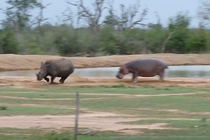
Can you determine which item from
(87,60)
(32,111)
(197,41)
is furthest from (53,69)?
(197,41)

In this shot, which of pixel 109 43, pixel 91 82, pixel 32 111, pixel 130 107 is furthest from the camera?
pixel 109 43

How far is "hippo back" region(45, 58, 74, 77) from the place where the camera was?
2611cm

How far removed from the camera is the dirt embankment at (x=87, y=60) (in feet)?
133

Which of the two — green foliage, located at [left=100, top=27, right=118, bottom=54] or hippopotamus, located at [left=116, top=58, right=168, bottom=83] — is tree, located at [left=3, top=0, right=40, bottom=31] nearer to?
green foliage, located at [left=100, top=27, right=118, bottom=54]

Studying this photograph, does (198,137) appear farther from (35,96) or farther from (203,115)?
(35,96)

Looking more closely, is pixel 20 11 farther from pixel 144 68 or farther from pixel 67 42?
pixel 144 68

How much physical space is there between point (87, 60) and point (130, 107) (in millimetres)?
27521

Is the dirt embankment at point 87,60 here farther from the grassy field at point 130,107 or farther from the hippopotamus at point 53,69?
the grassy field at point 130,107

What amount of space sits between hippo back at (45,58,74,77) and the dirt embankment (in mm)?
13535

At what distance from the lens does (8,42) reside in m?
48.0

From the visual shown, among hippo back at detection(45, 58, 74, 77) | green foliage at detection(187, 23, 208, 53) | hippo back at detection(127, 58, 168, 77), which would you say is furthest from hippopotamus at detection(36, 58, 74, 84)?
green foliage at detection(187, 23, 208, 53)

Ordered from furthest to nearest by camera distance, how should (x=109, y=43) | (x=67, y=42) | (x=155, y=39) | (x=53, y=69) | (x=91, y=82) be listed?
(x=155, y=39), (x=109, y=43), (x=67, y=42), (x=91, y=82), (x=53, y=69)

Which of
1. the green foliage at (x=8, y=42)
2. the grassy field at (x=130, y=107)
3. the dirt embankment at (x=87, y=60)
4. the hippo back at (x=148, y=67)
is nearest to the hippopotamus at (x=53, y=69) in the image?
the grassy field at (x=130, y=107)

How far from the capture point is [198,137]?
34.9 feet
